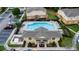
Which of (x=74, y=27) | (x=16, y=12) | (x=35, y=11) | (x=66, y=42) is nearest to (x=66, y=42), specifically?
(x=66, y=42)

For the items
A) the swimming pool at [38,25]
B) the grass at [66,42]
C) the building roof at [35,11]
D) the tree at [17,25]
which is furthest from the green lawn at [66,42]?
the tree at [17,25]

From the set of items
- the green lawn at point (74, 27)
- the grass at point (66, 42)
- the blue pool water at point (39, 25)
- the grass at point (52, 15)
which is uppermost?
the grass at point (52, 15)

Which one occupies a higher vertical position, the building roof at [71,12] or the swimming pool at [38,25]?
the building roof at [71,12]

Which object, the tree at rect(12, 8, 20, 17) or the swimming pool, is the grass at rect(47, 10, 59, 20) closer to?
the swimming pool

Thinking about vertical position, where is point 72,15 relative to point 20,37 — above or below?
above

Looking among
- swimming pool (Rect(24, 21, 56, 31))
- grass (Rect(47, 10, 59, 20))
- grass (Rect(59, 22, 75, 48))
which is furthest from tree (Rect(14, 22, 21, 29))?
grass (Rect(59, 22, 75, 48))

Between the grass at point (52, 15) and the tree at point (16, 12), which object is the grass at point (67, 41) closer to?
the grass at point (52, 15)

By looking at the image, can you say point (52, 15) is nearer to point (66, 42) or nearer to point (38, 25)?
point (38, 25)

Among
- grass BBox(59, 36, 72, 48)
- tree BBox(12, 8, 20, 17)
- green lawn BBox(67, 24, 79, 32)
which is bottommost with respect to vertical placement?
grass BBox(59, 36, 72, 48)

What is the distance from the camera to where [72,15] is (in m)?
2.57

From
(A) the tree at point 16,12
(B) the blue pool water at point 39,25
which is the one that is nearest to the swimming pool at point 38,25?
(B) the blue pool water at point 39,25
